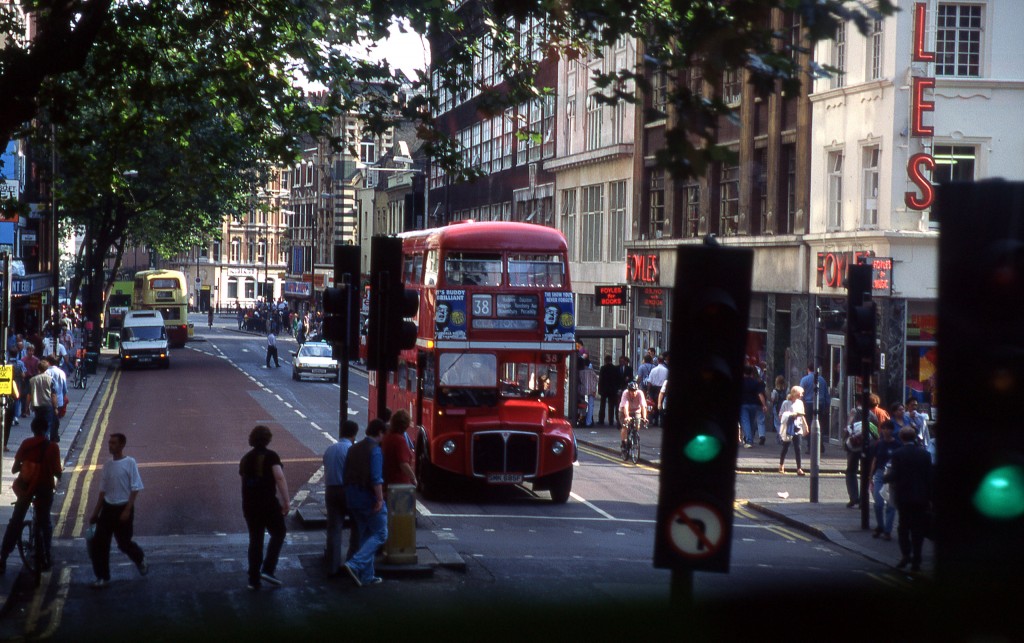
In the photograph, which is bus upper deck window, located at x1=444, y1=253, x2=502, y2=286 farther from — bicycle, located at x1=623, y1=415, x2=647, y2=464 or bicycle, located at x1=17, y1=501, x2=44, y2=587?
bicycle, located at x1=623, y1=415, x2=647, y2=464

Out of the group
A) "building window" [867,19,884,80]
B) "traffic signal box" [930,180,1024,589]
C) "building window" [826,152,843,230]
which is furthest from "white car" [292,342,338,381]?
"traffic signal box" [930,180,1024,589]

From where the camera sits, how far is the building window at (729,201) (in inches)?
1480

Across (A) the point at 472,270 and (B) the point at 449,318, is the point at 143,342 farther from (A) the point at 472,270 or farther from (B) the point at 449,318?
(B) the point at 449,318

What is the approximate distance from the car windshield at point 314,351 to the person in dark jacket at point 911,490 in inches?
1539

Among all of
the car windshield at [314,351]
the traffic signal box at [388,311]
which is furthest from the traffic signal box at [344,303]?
the car windshield at [314,351]

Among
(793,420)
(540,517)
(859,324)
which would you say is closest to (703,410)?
(540,517)

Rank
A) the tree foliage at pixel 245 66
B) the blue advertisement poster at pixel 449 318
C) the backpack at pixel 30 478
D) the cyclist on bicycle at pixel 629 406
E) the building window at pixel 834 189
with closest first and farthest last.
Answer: the tree foliage at pixel 245 66, the backpack at pixel 30 478, the blue advertisement poster at pixel 449 318, the cyclist on bicycle at pixel 629 406, the building window at pixel 834 189

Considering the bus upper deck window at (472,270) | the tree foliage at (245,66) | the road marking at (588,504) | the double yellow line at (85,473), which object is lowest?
the double yellow line at (85,473)

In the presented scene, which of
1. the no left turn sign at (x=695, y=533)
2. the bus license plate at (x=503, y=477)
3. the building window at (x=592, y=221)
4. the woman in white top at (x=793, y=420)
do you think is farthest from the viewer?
the building window at (x=592, y=221)

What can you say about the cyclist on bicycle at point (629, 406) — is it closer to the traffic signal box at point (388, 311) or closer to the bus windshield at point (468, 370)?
the bus windshield at point (468, 370)

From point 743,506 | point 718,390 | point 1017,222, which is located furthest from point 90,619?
point 743,506

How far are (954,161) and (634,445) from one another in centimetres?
891

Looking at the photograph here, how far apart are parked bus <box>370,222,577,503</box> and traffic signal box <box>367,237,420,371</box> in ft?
19.9

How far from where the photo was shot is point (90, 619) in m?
12.1
